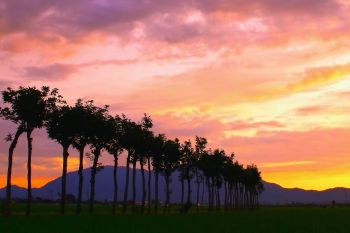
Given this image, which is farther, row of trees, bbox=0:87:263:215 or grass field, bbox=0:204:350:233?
row of trees, bbox=0:87:263:215

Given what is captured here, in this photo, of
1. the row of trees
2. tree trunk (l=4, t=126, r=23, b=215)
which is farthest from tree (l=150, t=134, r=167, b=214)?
tree trunk (l=4, t=126, r=23, b=215)

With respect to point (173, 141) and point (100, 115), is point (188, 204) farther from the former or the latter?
point (100, 115)

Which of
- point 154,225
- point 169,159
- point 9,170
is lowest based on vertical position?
point 154,225

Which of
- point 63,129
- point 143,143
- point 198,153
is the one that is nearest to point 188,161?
point 198,153

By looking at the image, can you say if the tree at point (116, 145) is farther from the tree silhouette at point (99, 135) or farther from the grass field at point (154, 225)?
the grass field at point (154, 225)

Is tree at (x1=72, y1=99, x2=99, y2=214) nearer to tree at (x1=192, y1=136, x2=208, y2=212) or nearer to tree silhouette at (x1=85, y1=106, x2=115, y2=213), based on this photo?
tree silhouette at (x1=85, y1=106, x2=115, y2=213)

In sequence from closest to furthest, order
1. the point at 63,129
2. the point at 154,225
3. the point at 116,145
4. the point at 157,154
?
the point at 154,225 → the point at 63,129 → the point at 116,145 → the point at 157,154

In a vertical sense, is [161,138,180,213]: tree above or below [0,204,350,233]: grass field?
above

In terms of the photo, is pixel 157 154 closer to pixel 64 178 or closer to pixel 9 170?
pixel 64 178

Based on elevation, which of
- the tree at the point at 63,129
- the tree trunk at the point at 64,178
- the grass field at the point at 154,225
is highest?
the tree at the point at 63,129

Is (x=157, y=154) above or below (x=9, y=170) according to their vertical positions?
above

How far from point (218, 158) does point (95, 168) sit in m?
58.9

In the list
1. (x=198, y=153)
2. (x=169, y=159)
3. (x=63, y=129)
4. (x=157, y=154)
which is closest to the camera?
(x=63, y=129)

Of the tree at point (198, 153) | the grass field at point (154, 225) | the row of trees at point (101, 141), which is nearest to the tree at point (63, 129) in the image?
the row of trees at point (101, 141)
